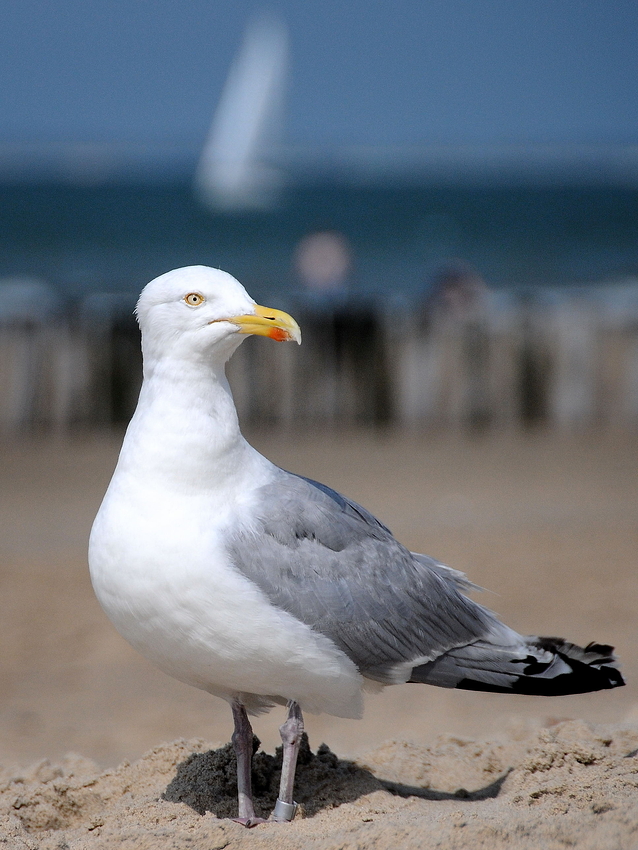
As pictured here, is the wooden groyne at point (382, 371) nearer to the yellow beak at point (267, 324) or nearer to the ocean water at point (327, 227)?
the yellow beak at point (267, 324)

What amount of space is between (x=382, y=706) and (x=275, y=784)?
2060 mm

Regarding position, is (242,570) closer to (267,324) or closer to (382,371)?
(267,324)

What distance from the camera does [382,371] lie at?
12.4 metres

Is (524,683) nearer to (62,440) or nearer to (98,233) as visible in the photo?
(62,440)

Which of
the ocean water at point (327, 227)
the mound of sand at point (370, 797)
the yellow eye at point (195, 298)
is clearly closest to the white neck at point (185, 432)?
the yellow eye at point (195, 298)

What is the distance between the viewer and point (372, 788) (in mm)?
3922

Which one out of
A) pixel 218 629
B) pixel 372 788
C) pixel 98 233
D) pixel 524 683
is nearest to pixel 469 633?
pixel 524 683

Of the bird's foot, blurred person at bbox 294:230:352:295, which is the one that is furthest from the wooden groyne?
the bird's foot

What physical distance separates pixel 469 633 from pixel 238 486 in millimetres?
1124

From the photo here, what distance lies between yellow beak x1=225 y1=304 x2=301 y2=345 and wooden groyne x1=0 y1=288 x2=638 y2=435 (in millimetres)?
8608

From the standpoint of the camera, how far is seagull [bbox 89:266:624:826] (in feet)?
10.8

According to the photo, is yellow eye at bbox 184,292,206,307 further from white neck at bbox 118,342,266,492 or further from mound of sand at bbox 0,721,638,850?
mound of sand at bbox 0,721,638,850

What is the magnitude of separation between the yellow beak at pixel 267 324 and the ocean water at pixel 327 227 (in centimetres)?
2277

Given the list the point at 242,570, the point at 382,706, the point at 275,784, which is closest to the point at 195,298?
the point at 242,570
